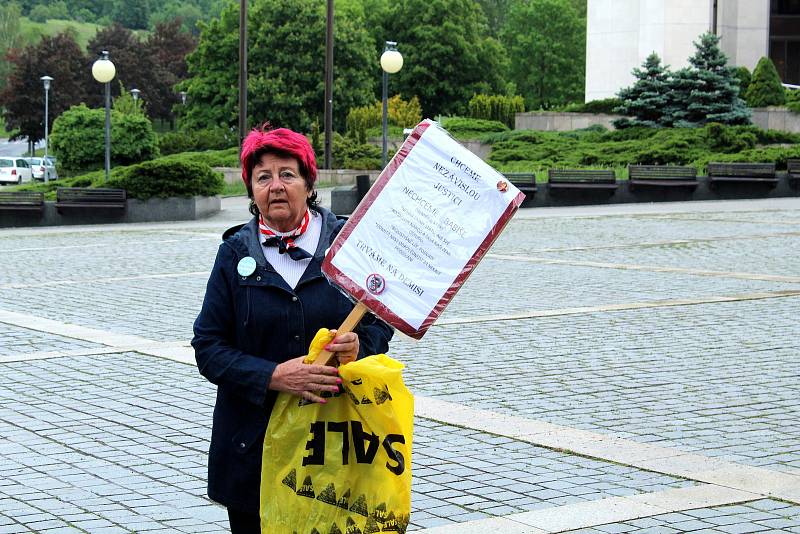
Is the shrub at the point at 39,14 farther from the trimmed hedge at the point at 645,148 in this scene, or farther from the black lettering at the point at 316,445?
the black lettering at the point at 316,445

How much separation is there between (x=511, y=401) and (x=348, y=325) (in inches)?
190

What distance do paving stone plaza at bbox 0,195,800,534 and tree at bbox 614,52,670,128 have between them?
76.8 ft

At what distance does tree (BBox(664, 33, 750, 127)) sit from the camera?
3888 cm

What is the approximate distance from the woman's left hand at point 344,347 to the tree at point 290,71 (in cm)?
6010

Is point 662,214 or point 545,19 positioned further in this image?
point 545,19

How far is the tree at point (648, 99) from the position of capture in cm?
3966

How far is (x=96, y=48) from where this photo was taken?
104 m

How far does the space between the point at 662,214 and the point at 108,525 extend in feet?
69.4

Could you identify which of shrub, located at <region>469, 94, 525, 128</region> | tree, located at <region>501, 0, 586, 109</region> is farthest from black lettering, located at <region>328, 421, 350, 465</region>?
tree, located at <region>501, 0, 586, 109</region>

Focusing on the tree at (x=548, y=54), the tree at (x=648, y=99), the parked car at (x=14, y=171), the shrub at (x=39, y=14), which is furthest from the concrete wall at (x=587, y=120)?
the shrub at (x=39, y=14)

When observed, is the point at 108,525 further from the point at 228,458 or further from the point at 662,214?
the point at 662,214

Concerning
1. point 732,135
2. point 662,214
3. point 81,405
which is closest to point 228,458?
point 81,405

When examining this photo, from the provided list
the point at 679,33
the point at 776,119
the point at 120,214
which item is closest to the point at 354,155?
the point at 776,119

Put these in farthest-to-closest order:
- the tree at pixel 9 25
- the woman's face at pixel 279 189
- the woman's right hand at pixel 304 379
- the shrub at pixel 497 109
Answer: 1. the tree at pixel 9 25
2. the shrub at pixel 497 109
3. the woman's face at pixel 279 189
4. the woman's right hand at pixel 304 379
